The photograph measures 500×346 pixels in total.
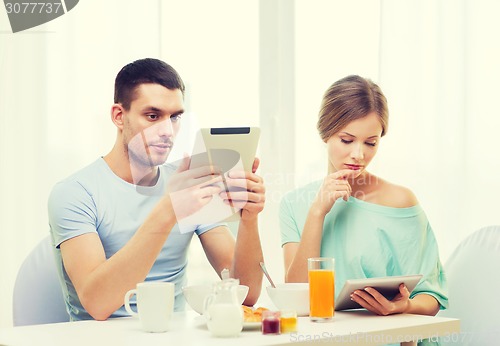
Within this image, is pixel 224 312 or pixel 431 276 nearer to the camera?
pixel 224 312

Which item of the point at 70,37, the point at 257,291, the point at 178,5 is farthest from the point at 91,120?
the point at 257,291

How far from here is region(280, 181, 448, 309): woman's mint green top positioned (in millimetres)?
2146

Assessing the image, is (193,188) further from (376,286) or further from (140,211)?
(376,286)

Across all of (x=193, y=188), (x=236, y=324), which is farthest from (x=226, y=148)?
(x=236, y=324)

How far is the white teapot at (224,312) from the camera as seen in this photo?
147 centimetres

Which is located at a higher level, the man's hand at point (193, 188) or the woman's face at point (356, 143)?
the woman's face at point (356, 143)

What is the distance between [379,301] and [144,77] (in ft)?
3.04

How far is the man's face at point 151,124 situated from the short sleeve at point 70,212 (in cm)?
21

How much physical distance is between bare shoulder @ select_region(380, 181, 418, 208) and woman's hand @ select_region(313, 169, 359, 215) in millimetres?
125

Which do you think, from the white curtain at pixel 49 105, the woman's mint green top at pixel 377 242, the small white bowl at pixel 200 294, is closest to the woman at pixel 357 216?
the woman's mint green top at pixel 377 242

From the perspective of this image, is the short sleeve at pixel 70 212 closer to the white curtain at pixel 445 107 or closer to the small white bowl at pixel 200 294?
the small white bowl at pixel 200 294

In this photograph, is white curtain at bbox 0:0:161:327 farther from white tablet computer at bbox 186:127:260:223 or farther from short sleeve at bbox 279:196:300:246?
white tablet computer at bbox 186:127:260:223

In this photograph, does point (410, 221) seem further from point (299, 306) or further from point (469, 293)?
point (299, 306)

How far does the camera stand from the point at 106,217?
2016 millimetres
